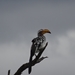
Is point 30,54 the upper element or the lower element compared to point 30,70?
upper

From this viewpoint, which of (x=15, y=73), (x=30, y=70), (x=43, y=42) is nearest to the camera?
(x=15, y=73)

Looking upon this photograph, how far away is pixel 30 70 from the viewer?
16.2m

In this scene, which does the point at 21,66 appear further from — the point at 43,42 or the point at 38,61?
the point at 43,42

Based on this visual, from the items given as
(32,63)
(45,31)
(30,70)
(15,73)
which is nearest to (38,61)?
(32,63)

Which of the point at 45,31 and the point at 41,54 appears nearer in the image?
the point at 41,54

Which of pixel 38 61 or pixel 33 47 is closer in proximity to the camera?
pixel 38 61

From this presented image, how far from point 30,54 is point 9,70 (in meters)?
3.82

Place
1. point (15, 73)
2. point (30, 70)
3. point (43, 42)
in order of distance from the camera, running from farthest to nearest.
→ point (43, 42) < point (30, 70) < point (15, 73)

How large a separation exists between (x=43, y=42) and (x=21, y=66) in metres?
5.24

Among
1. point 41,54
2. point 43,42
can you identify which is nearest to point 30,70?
point 43,42

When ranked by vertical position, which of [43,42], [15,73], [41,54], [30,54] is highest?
[43,42]

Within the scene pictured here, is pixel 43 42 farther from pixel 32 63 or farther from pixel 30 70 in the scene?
pixel 32 63

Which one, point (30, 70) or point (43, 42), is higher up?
point (43, 42)

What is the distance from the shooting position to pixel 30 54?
53.9 feet
